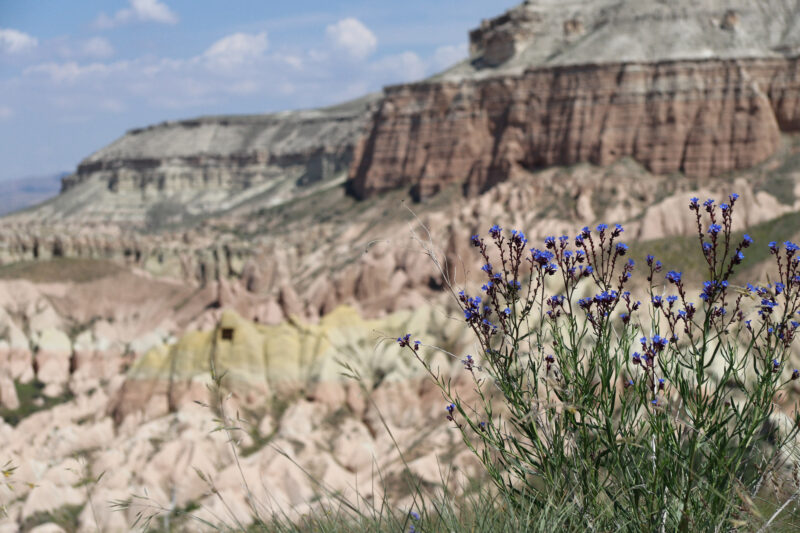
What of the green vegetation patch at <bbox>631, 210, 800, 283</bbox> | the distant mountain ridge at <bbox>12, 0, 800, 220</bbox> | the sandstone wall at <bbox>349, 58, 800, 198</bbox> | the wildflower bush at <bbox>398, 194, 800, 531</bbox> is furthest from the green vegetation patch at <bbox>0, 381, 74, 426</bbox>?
the sandstone wall at <bbox>349, 58, 800, 198</bbox>

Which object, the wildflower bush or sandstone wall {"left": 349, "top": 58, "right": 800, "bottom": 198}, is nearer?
the wildflower bush

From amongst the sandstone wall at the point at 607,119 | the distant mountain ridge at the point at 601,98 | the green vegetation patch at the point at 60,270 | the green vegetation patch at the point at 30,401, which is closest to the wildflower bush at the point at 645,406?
A: the green vegetation patch at the point at 30,401

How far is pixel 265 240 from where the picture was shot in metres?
117

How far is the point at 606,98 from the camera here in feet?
306

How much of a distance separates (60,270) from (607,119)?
66.5 meters

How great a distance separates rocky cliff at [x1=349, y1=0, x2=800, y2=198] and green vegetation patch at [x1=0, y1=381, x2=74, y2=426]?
66.5 m

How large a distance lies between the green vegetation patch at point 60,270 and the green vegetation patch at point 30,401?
2430 cm

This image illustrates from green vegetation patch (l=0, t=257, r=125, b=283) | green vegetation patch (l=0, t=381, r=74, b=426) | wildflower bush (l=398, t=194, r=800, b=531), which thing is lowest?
green vegetation patch (l=0, t=381, r=74, b=426)

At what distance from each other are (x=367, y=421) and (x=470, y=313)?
3498 cm

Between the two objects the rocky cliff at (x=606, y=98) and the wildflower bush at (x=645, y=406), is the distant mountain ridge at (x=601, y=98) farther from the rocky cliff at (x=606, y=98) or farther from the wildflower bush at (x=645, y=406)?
the wildflower bush at (x=645, y=406)

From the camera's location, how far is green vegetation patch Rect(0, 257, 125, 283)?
7338cm

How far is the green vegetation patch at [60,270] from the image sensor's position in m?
73.4

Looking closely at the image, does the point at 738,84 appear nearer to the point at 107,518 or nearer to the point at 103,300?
the point at 103,300

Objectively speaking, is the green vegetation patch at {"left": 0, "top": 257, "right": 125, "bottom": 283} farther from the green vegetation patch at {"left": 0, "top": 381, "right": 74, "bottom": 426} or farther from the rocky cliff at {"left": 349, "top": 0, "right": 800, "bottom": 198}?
the rocky cliff at {"left": 349, "top": 0, "right": 800, "bottom": 198}
